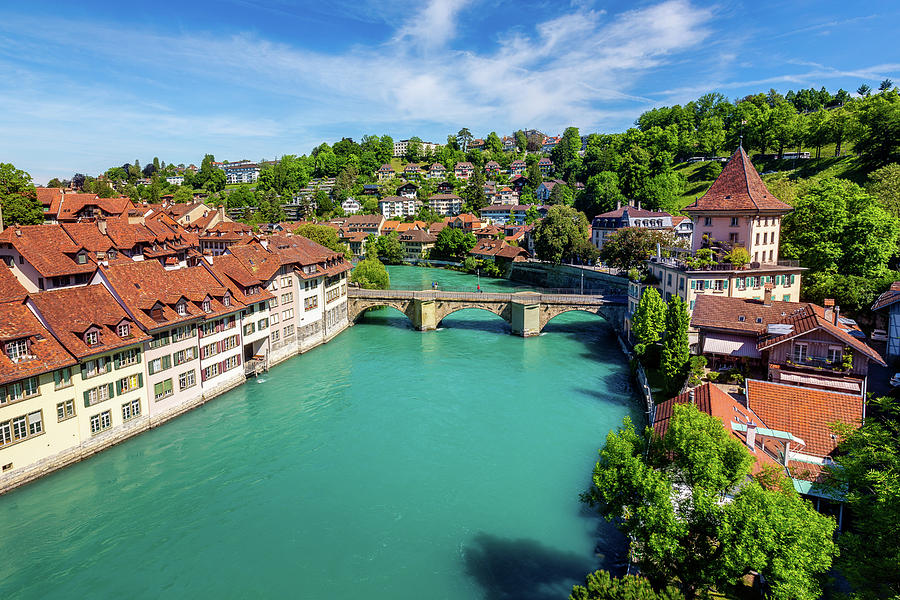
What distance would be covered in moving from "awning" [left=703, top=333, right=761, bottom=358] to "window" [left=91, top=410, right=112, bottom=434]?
120 feet

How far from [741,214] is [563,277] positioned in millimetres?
36356

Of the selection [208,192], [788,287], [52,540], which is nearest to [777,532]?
[52,540]

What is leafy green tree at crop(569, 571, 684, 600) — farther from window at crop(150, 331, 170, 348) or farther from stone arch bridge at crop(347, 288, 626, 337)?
stone arch bridge at crop(347, 288, 626, 337)

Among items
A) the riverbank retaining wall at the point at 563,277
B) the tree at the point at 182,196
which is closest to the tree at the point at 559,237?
the riverbank retaining wall at the point at 563,277

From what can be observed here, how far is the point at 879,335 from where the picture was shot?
39125mm

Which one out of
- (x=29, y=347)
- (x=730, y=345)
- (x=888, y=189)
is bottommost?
(x=730, y=345)

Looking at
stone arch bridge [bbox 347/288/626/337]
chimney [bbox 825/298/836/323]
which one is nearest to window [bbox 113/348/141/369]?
stone arch bridge [bbox 347/288/626/337]

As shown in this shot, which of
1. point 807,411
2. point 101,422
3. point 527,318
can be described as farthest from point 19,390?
point 527,318

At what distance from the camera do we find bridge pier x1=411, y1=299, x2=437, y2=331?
60406mm

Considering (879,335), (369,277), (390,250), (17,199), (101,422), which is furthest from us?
(390,250)

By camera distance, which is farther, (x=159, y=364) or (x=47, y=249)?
(x=47, y=249)

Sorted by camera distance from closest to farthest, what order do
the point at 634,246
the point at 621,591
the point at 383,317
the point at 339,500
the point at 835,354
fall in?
the point at 621,591 → the point at 339,500 → the point at 835,354 → the point at 634,246 → the point at 383,317

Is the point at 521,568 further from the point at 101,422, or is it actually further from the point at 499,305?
the point at 499,305

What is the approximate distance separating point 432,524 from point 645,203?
91.5 m
